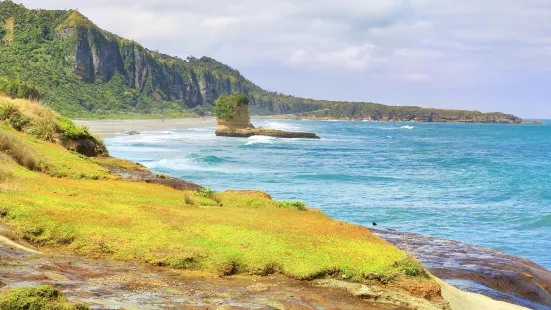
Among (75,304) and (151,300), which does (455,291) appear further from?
(75,304)

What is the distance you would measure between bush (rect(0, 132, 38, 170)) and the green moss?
11299 mm

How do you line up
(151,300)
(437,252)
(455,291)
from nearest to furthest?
(151,300) < (455,291) < (437,252)

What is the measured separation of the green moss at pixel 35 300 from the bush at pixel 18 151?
11.3m

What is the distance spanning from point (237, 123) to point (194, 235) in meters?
104

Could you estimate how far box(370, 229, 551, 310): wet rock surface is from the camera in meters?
13.3

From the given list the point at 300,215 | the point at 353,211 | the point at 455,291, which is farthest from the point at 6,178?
the point at 353,211

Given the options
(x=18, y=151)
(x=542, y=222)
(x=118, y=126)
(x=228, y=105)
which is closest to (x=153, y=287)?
(x=18, y=151)

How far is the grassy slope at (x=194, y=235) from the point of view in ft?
33.0

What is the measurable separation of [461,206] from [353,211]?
6.65 metres

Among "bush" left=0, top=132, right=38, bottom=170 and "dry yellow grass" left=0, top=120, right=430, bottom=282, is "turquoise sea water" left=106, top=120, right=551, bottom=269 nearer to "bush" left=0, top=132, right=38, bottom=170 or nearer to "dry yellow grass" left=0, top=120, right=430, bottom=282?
"dry yellow grass" left=0, top=120, right=430, bottom=282

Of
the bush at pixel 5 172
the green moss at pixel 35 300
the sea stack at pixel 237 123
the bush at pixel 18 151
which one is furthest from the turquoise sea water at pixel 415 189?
the sea stack at pixel 237 123

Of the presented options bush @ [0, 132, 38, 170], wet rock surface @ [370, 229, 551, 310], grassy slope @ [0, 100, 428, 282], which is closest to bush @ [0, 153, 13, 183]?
grassy slope @ [0, 100, 428, 282]

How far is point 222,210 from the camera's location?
45.4 ft

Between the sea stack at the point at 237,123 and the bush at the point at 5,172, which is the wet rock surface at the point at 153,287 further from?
the sea stack at the point at 237,123
